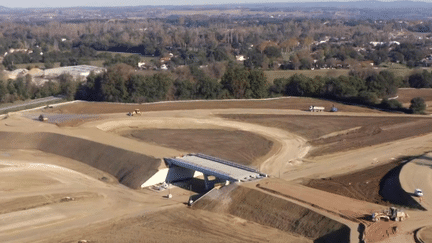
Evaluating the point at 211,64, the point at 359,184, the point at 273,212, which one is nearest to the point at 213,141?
the point at 359,184

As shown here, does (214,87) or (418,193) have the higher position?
(418,193)

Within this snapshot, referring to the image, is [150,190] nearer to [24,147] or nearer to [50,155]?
[50,155]

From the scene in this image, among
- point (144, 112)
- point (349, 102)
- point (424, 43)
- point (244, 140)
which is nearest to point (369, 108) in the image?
point (349, 102)

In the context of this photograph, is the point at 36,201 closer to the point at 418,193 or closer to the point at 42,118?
the point at 42,118

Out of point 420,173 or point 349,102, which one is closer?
point 420,173

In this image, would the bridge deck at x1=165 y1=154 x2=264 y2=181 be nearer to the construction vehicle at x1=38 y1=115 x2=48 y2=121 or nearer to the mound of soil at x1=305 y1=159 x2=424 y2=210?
the mound of soil at x1=305 y1=159 x2=424 y2=210

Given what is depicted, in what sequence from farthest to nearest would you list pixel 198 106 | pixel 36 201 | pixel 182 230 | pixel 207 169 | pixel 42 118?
pixel 198 106
pixel 42 118
pixel 207 169
pixel 36 201
pixel 182 230
